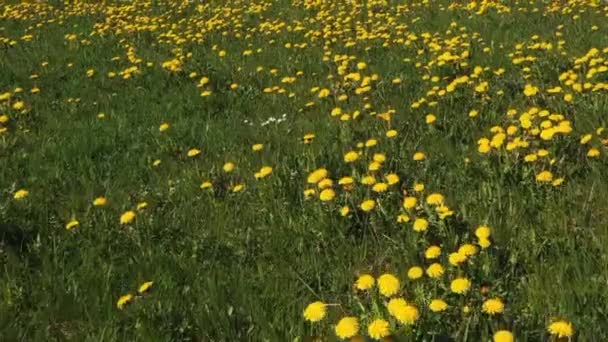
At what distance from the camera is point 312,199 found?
4.34 m

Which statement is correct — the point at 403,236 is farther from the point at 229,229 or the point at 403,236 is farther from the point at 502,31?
the point at 502,31

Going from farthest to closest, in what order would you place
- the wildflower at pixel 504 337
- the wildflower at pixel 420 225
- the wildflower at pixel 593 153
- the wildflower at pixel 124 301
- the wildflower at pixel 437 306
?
the wildflower at pixel 593 153, the wildflower at pixel 420 225, the wildflower at pixel 124 301, the wildflower at pixel 437 306, the wildflower at pixel 504 337

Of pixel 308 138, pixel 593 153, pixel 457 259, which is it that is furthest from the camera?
pixel 308 138

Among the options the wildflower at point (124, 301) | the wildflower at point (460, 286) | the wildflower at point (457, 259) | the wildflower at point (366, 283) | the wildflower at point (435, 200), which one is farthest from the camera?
the wildflower at point (435, 200)

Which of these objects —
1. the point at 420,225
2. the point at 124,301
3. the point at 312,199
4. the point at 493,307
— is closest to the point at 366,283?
the point at 493,307

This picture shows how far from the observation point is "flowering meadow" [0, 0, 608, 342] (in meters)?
2.97

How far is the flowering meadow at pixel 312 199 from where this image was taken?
9.74ft

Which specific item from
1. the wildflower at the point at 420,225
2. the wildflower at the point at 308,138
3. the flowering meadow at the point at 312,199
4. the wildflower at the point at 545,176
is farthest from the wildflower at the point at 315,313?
the wildflower at the point at 308,138

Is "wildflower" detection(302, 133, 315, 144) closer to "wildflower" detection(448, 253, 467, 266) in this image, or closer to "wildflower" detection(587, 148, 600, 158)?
"wildflower" detection(587, 148, 600, 158)

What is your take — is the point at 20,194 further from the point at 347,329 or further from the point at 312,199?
the point at 347,329

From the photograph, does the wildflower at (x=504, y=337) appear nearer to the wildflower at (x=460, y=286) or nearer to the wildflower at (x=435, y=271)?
the wildflower at (x=460, y=286)

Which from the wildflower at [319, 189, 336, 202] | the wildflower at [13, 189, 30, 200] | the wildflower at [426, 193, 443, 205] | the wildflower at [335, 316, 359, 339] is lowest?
the wildflower at [13, 189, 30, 200]

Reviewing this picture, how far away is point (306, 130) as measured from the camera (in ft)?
18.9

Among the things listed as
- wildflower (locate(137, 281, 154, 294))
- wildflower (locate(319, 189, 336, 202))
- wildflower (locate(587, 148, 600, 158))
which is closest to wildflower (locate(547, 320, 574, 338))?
wildflower (locate(319, 189, 336, 202))
